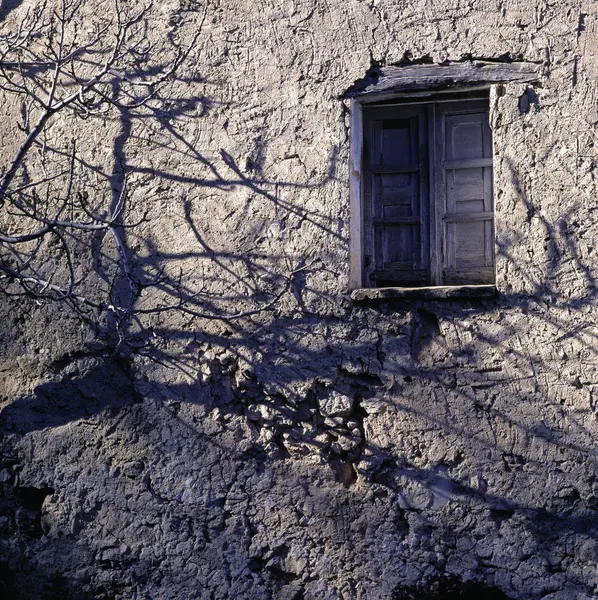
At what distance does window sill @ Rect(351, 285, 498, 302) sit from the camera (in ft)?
12.3

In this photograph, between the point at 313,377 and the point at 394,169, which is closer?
the point at 313,377

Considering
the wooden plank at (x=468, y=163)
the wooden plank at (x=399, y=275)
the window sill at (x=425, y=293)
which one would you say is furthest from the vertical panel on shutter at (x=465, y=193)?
the window sill at (x=425, y=293)

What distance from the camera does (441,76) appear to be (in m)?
3.90

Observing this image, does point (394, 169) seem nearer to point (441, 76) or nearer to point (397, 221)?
point (397, 221)

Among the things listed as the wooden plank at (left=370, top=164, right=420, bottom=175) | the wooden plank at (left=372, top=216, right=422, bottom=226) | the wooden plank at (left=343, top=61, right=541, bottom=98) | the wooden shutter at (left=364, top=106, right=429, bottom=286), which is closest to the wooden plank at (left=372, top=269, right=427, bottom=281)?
the wooden shutter at (left=364, top=106, right=429, bottom=286)

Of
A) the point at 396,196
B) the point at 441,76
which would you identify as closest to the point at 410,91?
the point at 441,76

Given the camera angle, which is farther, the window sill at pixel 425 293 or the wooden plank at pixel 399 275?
the wooden plank at pixel 399 275

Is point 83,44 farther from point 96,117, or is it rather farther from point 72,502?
point 72,502

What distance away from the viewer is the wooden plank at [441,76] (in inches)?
151

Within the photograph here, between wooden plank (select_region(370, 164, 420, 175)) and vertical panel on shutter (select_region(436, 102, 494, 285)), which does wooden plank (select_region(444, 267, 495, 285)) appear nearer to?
vertical panel on shutter (select_region(436, 102, 494, 285))

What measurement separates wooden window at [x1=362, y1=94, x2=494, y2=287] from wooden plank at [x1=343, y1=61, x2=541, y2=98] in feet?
0.51

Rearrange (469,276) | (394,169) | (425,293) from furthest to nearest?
(394,169) → (469,276) → (425,293)

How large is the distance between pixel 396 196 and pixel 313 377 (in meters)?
0.91

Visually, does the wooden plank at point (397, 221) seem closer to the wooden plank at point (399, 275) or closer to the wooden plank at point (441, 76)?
the wooden plank at point (399, 275)
